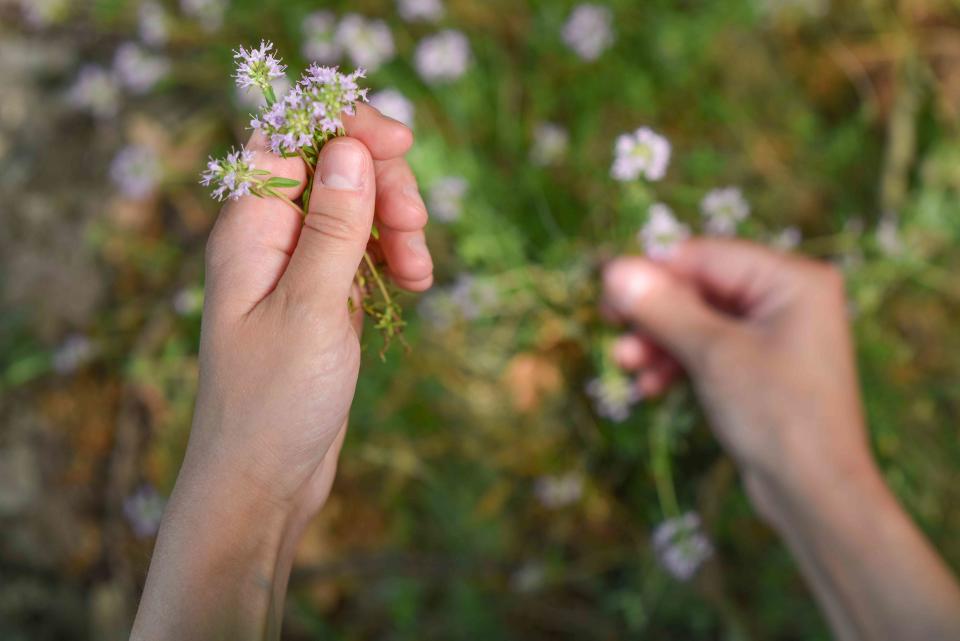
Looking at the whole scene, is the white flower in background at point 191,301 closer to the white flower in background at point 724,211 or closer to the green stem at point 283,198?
the green stem at point 283,198

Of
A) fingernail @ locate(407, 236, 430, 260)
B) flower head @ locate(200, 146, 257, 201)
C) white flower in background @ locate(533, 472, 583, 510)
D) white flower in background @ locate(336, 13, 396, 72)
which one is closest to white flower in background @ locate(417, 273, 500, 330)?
white flower in background @ locate(533, 472, 583, 510)

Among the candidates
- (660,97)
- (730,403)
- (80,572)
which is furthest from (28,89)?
(730,403)

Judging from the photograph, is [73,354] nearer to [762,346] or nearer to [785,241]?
[762,346]

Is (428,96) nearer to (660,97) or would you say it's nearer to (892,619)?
(660,97)

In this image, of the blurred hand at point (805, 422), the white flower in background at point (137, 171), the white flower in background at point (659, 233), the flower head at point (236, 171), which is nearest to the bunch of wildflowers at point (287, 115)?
the flower head at point (236, 171)

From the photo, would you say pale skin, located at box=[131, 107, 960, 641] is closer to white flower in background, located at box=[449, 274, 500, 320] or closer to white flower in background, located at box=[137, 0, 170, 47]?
white flower in background, located at box=[449, 274, 500, 320]

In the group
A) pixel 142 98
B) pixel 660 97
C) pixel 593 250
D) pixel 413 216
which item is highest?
pixel 142 98
